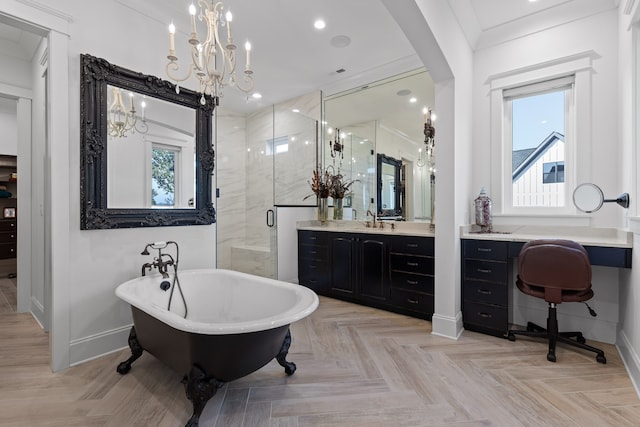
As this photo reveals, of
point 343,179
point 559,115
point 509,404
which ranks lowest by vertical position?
point 509,404

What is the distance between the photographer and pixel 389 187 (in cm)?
393

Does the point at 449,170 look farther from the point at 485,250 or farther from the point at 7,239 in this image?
the point at 7,239

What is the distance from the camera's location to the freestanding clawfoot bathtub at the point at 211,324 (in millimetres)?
1559

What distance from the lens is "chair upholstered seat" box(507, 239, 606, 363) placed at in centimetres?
220

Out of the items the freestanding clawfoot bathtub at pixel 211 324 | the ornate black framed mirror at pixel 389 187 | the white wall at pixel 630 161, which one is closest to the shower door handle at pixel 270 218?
the ornate black framed mirror at pixel 389 187

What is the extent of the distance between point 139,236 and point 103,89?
1.19 m

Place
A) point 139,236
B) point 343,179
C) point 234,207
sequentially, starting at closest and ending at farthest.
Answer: point 139,236 → point 343,179 → point 234,207

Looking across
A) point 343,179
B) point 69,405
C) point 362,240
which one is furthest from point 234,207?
point 69,405

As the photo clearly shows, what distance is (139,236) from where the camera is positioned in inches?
103

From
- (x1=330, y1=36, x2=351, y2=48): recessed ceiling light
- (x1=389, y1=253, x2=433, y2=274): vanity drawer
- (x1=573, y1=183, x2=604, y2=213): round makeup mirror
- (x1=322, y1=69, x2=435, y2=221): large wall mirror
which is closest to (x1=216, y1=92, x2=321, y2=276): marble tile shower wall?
(x1=322, y1=69, x2=435, y2=221): large wall mirror

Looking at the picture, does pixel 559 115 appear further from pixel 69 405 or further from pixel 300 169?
pixel 69 405

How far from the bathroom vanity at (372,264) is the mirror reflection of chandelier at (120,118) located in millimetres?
2348

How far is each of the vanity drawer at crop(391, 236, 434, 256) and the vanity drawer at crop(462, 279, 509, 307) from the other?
452 millimetres

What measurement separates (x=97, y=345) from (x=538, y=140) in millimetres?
4306
